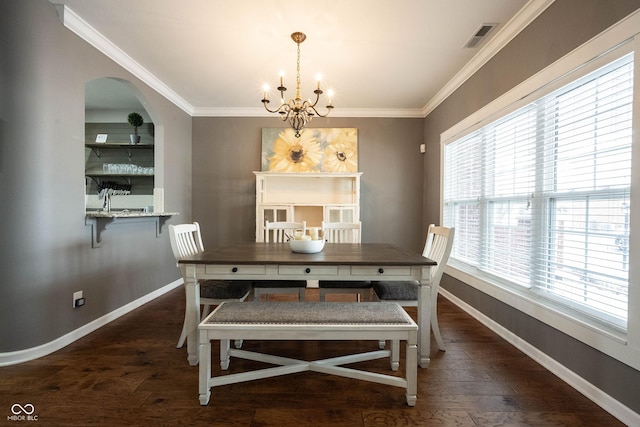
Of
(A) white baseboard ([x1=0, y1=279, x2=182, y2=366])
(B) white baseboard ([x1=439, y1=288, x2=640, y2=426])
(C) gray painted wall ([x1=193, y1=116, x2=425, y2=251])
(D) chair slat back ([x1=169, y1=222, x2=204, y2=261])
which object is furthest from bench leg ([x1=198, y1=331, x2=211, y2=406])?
(C) gray painted wall ([x1=193, y1=116, x2=425, y2=251])

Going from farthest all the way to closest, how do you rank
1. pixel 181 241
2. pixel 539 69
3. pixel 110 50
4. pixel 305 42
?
pixel 110 50 < pixel 305 42 < pixel 181 241 < pixel 539 69

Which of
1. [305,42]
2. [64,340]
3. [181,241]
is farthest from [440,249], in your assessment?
[64,340]

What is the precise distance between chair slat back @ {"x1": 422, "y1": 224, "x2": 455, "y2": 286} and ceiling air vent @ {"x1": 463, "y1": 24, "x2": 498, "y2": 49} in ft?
5.31

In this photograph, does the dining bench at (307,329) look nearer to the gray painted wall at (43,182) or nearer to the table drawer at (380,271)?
the table drawer at (380,271)

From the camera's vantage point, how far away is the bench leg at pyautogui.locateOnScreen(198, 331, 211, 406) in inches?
58.5

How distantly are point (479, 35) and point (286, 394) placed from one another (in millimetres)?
2976

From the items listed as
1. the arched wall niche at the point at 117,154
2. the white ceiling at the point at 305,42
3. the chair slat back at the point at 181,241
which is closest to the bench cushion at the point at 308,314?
the chair slat back at the point at 181,241

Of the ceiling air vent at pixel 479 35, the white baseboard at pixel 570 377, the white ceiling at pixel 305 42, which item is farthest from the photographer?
the ceiling air vent at pixel 479 35

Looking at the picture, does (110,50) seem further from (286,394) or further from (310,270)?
(286,394)

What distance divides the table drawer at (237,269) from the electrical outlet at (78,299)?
4.60ft

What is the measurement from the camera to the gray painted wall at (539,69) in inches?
58.2

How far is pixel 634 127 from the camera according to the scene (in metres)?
1.38

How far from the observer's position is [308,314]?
1.58 m

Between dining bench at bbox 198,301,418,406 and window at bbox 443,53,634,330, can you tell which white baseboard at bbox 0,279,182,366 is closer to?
dining bench at bbox 198,301,418,406
